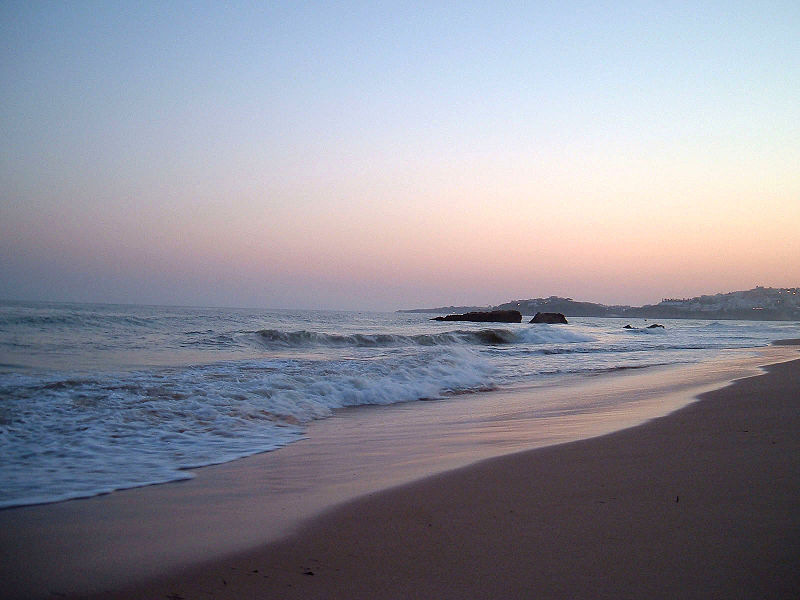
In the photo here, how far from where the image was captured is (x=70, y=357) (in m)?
11.8

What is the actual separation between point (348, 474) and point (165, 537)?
1.56 meters

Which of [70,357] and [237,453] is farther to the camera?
[70,357]

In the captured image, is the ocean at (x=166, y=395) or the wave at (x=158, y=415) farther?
the ocean at (x=166, y=395)

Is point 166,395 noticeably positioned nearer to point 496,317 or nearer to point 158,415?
point 158,415

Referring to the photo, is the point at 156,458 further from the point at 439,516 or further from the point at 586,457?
the point at 586,457

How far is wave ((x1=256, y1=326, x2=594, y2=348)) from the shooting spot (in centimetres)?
Answer: 2178

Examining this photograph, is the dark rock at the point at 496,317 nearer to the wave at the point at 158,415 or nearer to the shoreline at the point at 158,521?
the wave at the point at 158,415

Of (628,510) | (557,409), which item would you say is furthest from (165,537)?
(557,409)

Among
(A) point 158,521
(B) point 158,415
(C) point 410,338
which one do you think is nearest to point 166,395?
(B) point 158,415

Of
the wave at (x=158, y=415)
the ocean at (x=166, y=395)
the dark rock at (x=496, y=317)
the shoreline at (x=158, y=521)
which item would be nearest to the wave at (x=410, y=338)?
the ocean at (x=166, y=395)

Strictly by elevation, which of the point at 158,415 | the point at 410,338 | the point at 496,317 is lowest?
the point at 410,338

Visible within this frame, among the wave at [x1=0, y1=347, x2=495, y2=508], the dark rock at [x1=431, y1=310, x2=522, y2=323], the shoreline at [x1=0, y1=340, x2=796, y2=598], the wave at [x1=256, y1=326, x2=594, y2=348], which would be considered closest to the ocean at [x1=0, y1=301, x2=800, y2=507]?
the wave at [x1=0, y1=347, x2=495, y2=508]

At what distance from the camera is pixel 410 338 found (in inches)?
994

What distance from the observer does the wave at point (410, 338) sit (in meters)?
21.8
